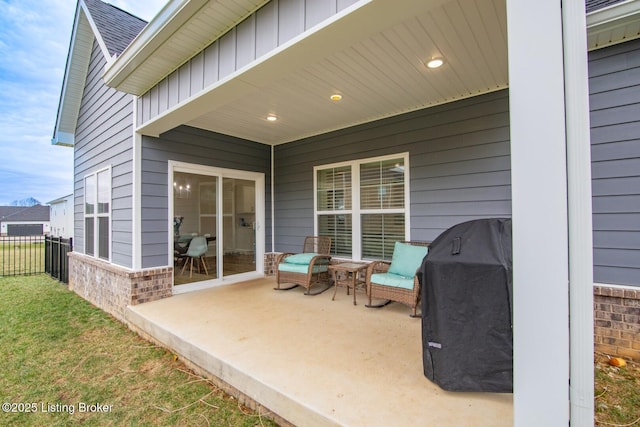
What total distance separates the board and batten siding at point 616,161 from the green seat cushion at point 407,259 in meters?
1.69

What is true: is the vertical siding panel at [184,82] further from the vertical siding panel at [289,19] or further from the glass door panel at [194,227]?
the glass door panel at [194,227]

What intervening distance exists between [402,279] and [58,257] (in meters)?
8.66

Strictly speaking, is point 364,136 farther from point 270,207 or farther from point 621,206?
point 621,206

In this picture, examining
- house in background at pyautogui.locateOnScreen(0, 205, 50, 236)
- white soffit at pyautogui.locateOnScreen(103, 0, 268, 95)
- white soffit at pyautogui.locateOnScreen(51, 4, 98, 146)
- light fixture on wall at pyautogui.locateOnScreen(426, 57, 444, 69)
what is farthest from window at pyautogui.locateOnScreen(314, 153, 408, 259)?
house in background at pyautogui.locateOnScreen(0, 205, 50, 236)

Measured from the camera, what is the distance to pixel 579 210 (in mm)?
1165

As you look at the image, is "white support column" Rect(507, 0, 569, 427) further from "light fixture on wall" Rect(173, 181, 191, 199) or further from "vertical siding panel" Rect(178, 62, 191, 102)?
"light fixture on wall" Rect(173, 181, 191, 199)

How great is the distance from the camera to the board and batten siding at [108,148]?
4.39 m

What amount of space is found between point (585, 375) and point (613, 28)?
3128 mm

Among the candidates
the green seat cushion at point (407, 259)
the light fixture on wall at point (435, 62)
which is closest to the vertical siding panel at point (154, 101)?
the light fixture on wall at point (435, 62)

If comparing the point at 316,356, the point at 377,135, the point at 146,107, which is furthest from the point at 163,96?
the point at 316,356

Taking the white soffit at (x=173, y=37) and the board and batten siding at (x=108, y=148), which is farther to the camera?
the board and batten siding at (x=108, y=148)

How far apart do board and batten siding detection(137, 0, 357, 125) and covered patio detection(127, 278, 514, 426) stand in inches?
97.8

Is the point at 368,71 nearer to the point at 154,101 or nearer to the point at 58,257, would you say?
the point at 154,101

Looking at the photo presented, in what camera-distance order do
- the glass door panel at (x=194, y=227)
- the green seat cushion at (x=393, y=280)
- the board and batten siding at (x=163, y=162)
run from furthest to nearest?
the glass door panel at (x=194, y=227) < the board and batten siding at (x=163, y=162) < the green seat cushion at (x=393, y=280)
